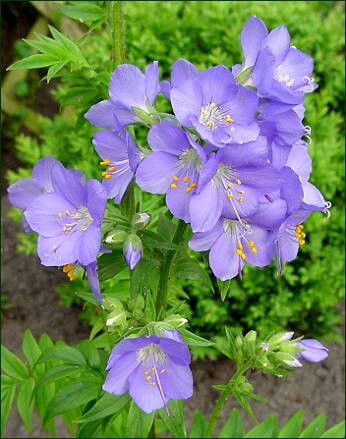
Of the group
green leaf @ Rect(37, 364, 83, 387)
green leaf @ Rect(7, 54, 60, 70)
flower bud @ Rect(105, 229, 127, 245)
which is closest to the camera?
flower bud @ Rect(105, 229, 127, 245)

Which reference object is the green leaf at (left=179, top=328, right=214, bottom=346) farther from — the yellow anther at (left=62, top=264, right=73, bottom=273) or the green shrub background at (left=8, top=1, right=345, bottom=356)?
the green shrub background at (left=8, top=1, right=345, bottom=356)

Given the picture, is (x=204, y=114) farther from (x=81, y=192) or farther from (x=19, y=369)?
(x=19, y=369)

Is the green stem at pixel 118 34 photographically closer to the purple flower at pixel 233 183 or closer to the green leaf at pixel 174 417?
the purple flower at pixel 233 183

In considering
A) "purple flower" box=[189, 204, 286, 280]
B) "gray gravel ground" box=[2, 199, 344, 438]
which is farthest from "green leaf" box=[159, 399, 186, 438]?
"gray gravel ground" box=[2, 199, 344, 438]

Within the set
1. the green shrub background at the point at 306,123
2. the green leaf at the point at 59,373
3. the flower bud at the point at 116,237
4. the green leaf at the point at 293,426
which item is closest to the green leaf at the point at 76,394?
the green leaf at the point at 59,373

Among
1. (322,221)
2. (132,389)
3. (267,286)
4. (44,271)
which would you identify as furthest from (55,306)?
(132,389)

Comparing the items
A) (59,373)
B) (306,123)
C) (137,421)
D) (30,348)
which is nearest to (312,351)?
(137,421)

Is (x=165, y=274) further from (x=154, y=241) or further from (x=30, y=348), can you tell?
(x=30, y=348)
